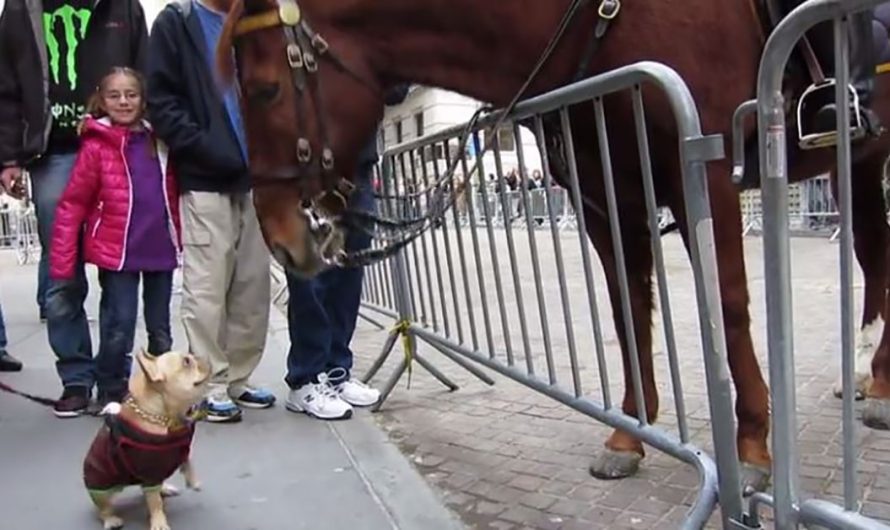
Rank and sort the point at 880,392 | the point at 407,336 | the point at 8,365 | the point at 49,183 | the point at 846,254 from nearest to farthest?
the point at 846,254
the point at 880,392
the point at 49,183
the point at 407,336
the point at 8,365

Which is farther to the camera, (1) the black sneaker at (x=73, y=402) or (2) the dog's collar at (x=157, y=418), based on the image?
(1) the black sneaker at (x=73, y=402)

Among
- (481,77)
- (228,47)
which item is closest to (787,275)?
(481,77)

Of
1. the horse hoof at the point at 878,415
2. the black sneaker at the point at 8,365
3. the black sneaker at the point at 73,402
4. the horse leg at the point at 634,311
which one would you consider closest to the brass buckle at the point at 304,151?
the horse leg at the point at 634,311

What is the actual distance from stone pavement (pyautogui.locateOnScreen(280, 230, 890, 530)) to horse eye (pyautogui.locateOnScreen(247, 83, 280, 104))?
155cm

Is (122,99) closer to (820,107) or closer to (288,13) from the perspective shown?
(288,13)

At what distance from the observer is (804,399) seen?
14.9ft

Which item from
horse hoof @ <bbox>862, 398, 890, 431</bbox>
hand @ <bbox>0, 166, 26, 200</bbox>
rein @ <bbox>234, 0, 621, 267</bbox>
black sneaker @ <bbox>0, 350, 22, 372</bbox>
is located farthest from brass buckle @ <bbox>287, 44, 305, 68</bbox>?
black sneaker @ <bbox>0, 350, 22, 372</bbox>

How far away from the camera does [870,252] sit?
464 centimetres

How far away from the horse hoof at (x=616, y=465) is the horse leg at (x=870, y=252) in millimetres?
1570

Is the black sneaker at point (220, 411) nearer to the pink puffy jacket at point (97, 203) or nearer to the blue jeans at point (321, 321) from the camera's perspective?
the blue jeans at point (321, 321)

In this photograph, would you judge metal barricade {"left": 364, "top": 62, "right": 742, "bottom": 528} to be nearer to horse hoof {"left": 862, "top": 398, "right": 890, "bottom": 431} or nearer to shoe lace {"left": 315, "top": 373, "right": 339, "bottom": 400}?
shoe lace {"left": 315, "top": 373, "right": 339, "bottom": 400}

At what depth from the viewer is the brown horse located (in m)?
2.87

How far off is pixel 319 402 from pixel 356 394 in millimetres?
367

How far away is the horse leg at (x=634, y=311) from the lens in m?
3.50
